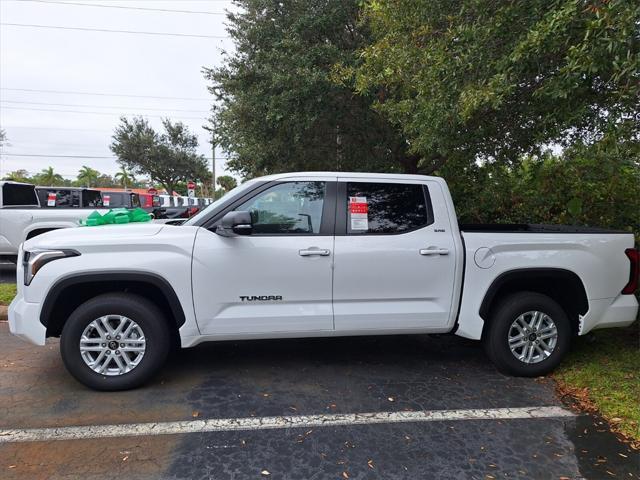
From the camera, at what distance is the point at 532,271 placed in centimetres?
425

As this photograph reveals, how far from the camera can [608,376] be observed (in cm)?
425

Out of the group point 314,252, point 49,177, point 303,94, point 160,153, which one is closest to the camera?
point 314,252

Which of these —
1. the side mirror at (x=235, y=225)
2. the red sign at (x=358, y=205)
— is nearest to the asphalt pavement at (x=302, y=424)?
the side mirror at (x=235, y=225)

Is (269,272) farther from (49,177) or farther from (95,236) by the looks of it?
(49,177)

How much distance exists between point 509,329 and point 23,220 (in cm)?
841

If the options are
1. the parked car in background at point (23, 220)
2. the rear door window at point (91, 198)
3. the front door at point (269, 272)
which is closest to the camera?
the front door at point (269, 272)

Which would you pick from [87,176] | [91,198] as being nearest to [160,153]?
[91,198]

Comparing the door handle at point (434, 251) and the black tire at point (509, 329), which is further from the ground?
the door handle at point (434, 251)

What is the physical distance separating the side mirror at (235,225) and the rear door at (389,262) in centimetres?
79

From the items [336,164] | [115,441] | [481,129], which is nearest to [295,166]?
[336,164]

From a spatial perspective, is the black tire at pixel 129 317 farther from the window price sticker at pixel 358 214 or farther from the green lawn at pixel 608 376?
the green lawn at pixel 608 376

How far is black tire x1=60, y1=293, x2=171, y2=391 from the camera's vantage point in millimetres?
3795

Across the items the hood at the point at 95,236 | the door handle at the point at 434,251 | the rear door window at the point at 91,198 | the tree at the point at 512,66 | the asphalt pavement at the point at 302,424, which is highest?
the tree at the point at 512,66

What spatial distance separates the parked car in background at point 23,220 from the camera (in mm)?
8586
